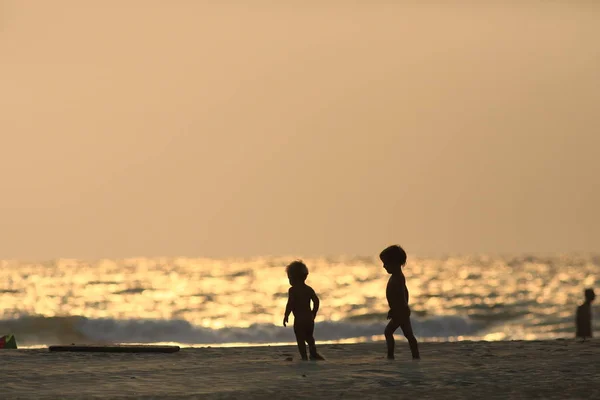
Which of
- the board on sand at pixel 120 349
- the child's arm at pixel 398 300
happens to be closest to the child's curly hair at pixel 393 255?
the child's arm at pixel 398 300

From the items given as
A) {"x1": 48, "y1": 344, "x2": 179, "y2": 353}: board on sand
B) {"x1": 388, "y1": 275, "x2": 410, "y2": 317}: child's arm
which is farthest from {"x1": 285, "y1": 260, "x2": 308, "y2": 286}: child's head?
{"x1": 48, "y1": 344, "x2": 179, "y2": 353}: board on sand

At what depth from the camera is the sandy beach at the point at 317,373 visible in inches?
495

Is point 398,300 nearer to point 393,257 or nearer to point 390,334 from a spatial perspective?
point 390,334

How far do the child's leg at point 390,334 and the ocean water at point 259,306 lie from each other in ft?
87.9

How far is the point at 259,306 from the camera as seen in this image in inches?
2746

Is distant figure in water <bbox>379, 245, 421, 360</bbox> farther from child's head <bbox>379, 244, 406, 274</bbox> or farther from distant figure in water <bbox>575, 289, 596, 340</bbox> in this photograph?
distant figure in water <bbox>575, 289, 596, 340</bbox>

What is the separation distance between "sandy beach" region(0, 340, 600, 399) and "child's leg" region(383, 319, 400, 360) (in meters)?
0.18

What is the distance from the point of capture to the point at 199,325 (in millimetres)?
55344

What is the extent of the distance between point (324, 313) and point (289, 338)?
21283 mm

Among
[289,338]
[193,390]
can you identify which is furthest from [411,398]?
[289,338]

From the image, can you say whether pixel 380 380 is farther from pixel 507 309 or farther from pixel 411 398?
pixel 507 309

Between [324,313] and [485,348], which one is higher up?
[324,313]

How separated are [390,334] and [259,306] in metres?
54.5

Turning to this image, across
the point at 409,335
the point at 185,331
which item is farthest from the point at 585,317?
the point at 185,331
